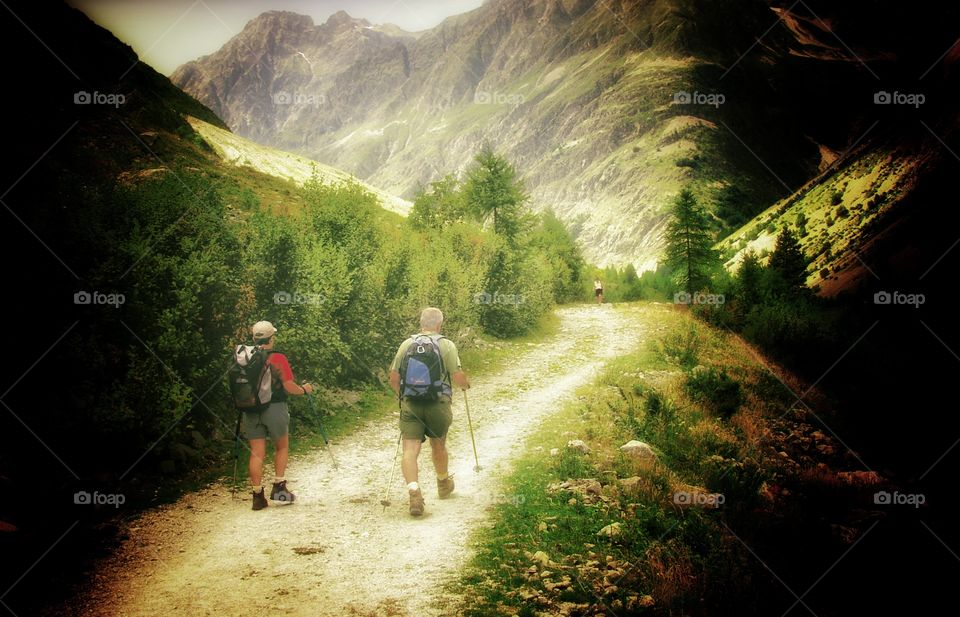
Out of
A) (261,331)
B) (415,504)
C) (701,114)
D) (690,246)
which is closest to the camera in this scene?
(415,504)

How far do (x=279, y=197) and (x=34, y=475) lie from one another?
94.7ft

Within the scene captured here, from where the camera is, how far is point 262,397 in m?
6.20

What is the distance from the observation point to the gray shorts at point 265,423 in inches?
249

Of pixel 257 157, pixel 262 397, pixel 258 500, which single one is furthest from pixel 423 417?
pixel 257 157

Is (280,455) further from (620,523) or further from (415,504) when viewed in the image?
(620,523)

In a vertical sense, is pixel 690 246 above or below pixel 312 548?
above

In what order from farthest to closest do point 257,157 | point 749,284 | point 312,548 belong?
1. point 257,157
2. point 749,284
3. point 312,548

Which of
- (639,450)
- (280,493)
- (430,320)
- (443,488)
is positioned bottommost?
(639,450)

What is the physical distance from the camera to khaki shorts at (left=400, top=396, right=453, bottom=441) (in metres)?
6.27

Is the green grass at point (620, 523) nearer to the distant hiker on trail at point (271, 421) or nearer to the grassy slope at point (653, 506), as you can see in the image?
the grassy slope at point (653, 506)

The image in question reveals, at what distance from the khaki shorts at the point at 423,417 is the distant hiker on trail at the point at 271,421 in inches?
56.1

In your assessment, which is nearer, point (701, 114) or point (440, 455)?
point (440, 455)

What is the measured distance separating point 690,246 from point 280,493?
1099 inches

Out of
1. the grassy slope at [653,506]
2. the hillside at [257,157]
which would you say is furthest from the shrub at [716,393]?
the hillside at [257,157]
